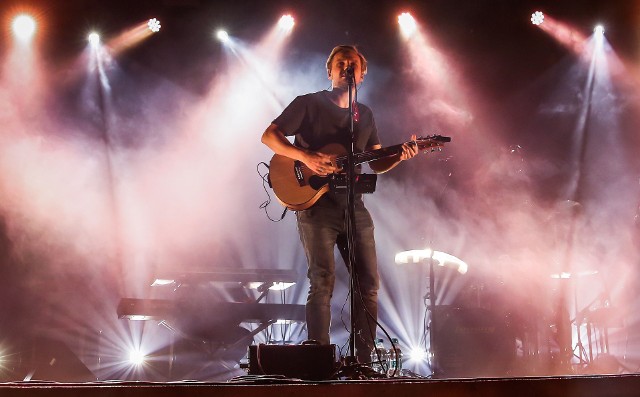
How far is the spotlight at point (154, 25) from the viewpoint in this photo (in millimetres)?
7375

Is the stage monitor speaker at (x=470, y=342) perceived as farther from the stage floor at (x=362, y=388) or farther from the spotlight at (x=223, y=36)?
the spotlight at (x=223, y=36)

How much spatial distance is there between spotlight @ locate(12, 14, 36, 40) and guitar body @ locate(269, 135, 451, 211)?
509 cm

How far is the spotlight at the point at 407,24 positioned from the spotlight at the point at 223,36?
7.56 feet

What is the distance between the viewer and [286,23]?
301 inches

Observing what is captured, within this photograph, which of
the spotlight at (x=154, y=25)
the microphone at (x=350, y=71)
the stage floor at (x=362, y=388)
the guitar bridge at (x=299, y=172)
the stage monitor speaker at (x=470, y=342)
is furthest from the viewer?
the spotlight at (x=154, y=25)

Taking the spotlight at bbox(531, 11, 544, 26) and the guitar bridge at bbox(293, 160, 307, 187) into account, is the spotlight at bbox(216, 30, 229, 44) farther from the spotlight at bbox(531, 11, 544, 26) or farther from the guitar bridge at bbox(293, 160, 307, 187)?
the guitar bridge at bbox(293, 160, 307, 187)

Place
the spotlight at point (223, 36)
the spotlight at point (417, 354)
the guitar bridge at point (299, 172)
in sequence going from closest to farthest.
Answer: the guitar bridge at point (299, 172) < the spotlight at point (417, 354) < the spotlight at point (223, 36)

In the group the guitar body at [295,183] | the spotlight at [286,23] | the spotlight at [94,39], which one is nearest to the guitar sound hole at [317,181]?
the guitar body at [295,183]

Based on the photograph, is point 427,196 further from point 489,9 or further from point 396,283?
point 489,9

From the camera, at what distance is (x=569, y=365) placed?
5.83m

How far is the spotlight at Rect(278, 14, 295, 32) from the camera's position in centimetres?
759

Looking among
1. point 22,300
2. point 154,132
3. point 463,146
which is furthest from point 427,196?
point 22,300

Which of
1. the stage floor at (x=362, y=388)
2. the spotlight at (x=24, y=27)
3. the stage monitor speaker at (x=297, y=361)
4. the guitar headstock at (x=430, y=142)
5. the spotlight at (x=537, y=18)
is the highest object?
the spotlight at (x=537, y=18)

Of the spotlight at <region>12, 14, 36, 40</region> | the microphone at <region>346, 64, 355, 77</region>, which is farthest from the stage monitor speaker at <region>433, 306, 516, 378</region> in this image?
the spotlight at <region>12, 14, 36, 40</region>
